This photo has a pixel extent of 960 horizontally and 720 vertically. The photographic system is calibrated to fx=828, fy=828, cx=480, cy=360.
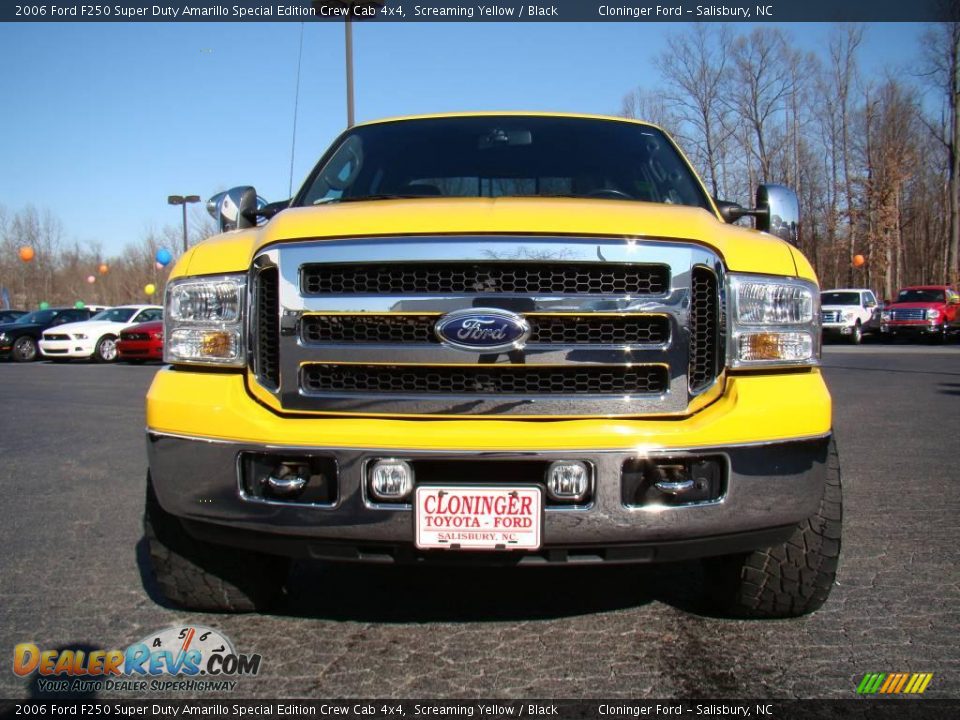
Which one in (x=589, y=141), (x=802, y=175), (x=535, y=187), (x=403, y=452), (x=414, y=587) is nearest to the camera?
(x=403, y=452)

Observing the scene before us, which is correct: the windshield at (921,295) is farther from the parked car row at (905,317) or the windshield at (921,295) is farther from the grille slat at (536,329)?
the grille slat at (536,329)

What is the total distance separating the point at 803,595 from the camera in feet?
9.19

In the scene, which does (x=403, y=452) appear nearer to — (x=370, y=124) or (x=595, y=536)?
(x=595, y=536)

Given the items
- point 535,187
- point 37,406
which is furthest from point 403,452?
point 37,406

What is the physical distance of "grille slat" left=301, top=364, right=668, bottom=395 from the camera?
244cm

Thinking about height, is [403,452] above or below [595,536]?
above

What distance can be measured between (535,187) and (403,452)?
71.5 inches

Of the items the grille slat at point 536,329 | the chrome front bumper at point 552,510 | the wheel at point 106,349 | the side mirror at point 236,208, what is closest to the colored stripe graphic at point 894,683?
the chrome front bumper at point 552,510

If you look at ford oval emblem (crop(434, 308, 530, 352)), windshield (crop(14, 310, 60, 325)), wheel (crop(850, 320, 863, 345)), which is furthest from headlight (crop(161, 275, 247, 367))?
wheel (crop(850, 320, 863, 345))

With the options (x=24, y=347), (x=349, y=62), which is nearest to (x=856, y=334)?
(x=349, y=62)

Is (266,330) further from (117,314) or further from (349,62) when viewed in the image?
(117,314)

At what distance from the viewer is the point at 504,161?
3.88 meters

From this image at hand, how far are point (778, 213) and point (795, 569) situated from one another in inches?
64.4

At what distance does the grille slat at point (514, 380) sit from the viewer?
8.00ft
